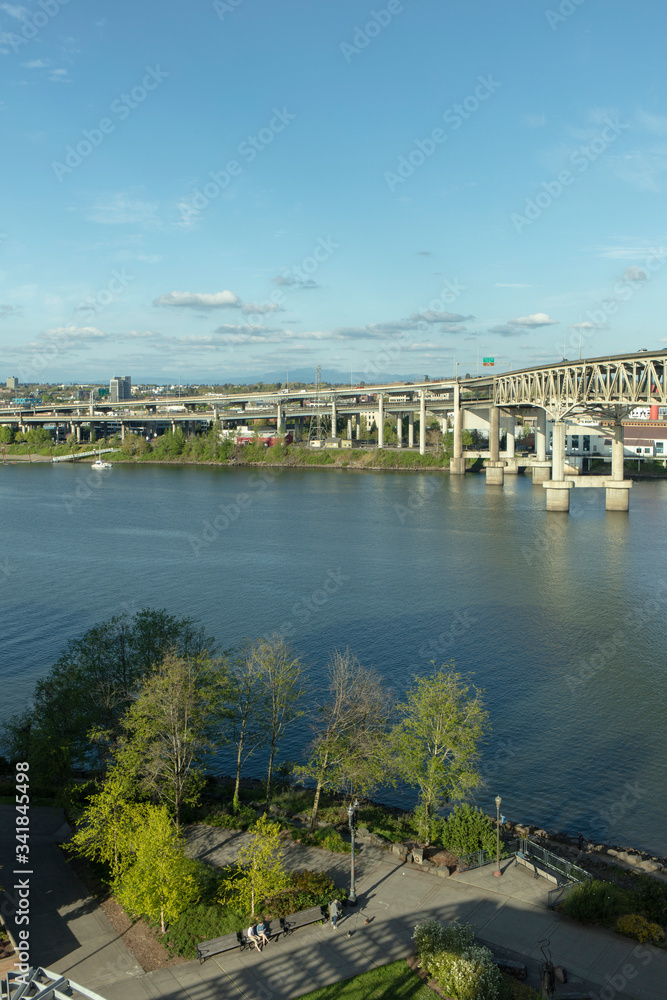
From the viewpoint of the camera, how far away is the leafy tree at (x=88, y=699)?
12383 mm

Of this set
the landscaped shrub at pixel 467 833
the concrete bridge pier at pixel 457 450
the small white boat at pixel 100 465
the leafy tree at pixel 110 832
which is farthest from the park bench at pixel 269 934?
the small white boat at pixel 100 465

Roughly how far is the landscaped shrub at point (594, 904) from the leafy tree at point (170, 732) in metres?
5.35

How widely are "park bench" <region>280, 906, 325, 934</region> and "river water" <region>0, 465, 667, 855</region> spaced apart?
5361mm

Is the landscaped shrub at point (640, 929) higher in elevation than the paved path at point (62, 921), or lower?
higher

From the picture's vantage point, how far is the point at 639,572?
30281 mm

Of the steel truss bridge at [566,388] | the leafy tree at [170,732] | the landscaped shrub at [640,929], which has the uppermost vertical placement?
the steel truss bridge at [566,388]

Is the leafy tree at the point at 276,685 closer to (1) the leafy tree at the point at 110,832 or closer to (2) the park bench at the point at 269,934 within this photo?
(1) the leafy tree at the point at 110,832

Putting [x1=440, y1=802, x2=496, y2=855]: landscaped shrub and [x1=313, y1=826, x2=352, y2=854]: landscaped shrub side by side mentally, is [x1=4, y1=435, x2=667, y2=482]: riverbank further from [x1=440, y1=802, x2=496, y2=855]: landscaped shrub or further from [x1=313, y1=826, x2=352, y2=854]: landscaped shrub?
[x1=313, y1=826, x2=352, y2=854]: landscaped shrub

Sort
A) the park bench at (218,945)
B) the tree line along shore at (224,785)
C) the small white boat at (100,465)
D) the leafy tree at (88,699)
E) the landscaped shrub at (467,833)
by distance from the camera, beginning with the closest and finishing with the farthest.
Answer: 1. the park bench at (218,945)
2. the tree line along shore at (224,785)
3. the landscaped shrub at (467,833)
4. the leafy tree at (88,699)
5. the small white boat at (100,465)

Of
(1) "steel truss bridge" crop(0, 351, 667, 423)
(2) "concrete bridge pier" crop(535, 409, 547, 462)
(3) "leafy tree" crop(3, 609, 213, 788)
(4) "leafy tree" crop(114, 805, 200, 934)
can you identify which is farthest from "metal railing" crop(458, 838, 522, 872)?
(2) "concrete bridge pier" crop(535, 409, 547, 462)

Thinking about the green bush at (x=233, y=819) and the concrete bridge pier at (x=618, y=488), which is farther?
the concrete bridge pier at (x=618, y=488)

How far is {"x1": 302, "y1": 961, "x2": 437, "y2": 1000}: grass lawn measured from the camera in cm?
764

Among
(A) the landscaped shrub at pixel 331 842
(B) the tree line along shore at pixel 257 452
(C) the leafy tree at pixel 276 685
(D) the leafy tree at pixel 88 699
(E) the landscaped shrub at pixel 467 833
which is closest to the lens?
(A) the landscaped shrub at pixel 331 842

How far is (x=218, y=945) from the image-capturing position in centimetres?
841
